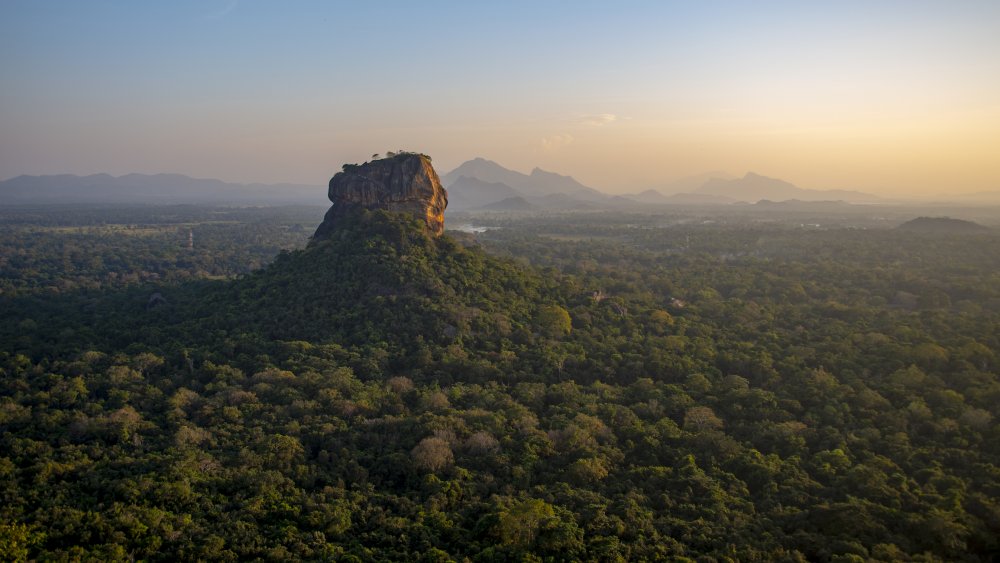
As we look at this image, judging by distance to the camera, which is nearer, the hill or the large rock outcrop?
the large rock outcrop

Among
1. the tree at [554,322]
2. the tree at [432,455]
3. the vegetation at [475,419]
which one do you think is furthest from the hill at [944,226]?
the tree at [432,455]

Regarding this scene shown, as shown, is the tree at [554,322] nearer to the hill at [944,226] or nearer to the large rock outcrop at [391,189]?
the large rock outcrop at [391,189]

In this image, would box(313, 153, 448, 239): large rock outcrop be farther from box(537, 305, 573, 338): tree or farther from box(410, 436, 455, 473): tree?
box(410, 436, 455, 473): tree

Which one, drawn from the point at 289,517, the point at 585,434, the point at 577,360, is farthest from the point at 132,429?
the point at 577,360

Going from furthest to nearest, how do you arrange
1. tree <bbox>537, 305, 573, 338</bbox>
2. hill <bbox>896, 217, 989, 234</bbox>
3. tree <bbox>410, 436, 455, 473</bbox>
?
hill <bbox>896, 217, 989, 234</bbox> → tree <bbox>537, 305, 573, 338</bbox> → tree <bbox>410, 436, 455, 473</bbox>

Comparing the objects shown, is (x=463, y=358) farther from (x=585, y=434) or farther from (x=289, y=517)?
(x=289, y=517)

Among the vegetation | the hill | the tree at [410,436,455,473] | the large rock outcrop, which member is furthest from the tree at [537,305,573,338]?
the hill
